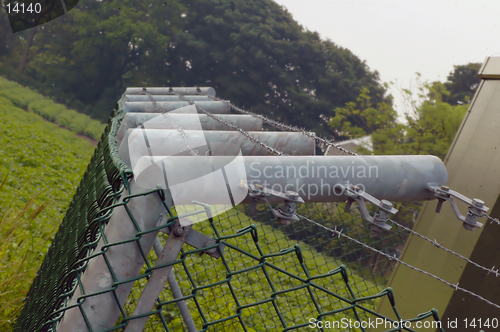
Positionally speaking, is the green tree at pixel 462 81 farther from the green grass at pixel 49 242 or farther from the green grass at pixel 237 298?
the green grass at pixel 237 298

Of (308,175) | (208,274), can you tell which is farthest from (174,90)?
(308,175)

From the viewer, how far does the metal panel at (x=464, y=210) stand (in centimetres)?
217

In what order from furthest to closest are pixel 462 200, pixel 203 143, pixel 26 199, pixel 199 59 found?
pixel 199 59, pixel 26 199, pixel 203 143, pixel 462 200

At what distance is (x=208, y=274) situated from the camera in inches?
158

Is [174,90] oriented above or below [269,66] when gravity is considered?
below

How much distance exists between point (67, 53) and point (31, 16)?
269 cm

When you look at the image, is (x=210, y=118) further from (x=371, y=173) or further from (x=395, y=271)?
(x=395, y=271)

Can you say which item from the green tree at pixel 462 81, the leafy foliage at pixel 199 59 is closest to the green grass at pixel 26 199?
the leafy foliage at pixel 199 59

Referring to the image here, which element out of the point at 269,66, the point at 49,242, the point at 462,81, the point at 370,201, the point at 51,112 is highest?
the point at 462,81

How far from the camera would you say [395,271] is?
268 centimetres

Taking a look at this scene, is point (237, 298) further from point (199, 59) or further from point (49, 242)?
point (199, 59)

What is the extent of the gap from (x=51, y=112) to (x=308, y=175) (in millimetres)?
18419

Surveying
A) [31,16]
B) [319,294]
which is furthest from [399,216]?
[31,16]

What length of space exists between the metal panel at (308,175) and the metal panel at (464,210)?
116 cm
